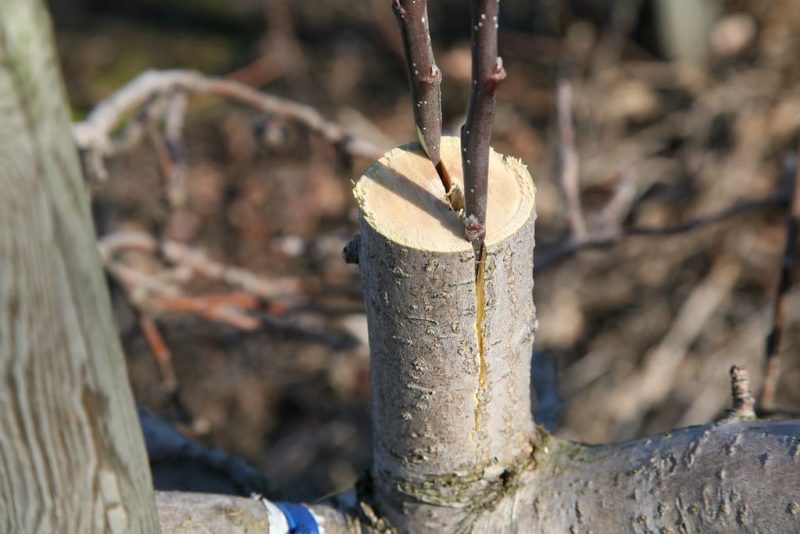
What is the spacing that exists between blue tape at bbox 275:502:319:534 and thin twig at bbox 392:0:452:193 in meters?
0.41

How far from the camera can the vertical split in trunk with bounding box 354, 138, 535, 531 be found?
72 cm

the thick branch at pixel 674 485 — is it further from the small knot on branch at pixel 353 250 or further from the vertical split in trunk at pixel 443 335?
the small knot on branch at pixel 353 250

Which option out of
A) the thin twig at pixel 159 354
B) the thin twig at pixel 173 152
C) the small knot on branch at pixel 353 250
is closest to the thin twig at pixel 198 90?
the thin twig at pixel 173 152

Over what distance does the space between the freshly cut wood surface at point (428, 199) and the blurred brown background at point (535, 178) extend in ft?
2.66

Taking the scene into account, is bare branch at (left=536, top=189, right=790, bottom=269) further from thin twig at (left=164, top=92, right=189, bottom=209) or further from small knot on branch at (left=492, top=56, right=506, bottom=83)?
small knot on branch at (left=492, top=56, right=506, bottom=83)

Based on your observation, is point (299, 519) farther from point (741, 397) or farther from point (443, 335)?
point (741, 397)

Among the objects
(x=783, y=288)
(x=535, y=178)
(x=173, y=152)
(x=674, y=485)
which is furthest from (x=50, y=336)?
(x=535, y=178)

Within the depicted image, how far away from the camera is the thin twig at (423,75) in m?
0.66

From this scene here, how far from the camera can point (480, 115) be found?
0.64 metres

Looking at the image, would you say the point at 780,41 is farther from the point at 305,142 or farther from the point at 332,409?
the point at 332,409

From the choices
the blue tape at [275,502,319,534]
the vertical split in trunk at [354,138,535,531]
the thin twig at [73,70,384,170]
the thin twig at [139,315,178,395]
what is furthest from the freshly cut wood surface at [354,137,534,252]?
the thin twig at [139,315,178,395]

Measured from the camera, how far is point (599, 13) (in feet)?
10.9

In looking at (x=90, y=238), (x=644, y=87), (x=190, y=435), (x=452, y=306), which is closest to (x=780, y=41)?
(x=644, y=87)

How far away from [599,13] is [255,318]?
2.34m
